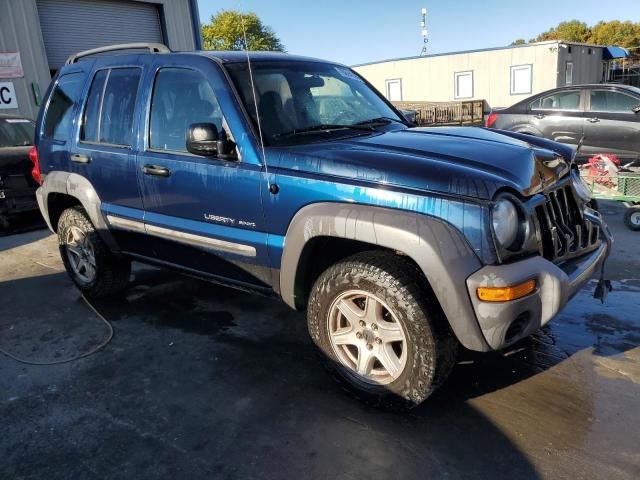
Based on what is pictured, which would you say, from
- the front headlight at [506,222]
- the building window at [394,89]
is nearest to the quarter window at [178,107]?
the front headlight at [506,222]

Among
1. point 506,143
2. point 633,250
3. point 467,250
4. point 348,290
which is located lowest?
point 633,250

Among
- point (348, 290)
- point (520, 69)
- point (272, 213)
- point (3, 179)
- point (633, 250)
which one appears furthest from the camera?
point (520, 69)

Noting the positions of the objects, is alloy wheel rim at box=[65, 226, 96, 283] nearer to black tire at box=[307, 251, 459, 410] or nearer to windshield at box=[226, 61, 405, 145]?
windshield at box=[226, 61, 405, 145]

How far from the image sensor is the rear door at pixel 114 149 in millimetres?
3725

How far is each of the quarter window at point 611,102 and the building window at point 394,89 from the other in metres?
18.2

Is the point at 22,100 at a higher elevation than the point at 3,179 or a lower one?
higher

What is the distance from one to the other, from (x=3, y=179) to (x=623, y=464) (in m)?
7.60

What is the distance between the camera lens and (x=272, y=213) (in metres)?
2.95

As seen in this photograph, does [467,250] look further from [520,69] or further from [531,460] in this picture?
[520,69]

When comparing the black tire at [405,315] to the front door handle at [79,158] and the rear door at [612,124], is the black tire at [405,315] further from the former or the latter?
the rear door at [612,124]

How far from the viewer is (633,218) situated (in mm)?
5848

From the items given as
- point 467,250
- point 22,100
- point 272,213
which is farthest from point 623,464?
point 22,100

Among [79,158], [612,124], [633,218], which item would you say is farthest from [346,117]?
[612,124]

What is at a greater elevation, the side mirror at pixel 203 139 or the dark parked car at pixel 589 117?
the side mirror at pixel 203 139
